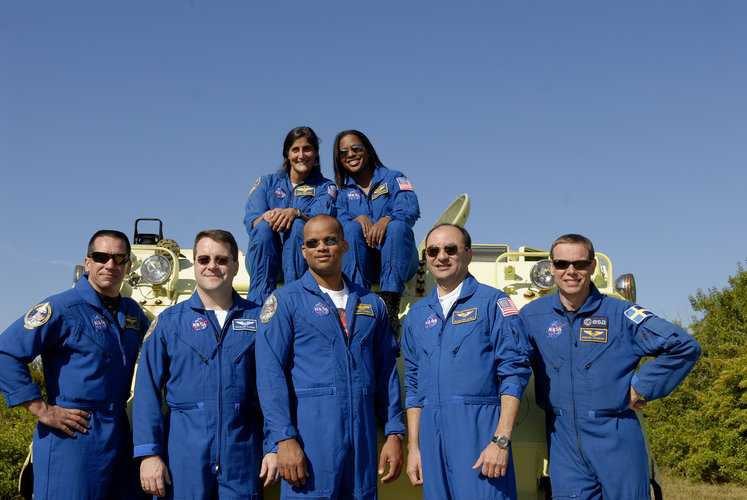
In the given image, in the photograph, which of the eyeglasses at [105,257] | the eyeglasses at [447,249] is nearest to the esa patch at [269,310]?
the eyeglasses at [447,249]

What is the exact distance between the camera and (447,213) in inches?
283

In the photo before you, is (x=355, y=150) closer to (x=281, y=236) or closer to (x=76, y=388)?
(x=281, y=236)

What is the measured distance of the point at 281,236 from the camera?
576cm

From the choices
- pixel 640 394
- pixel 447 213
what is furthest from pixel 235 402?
pixel 447 213

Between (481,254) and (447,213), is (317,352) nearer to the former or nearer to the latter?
(447,213)

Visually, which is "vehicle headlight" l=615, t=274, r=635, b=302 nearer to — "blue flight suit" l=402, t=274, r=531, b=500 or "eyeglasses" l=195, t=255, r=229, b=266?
"blue flight suit" l=402, t=274, r=531, b=500

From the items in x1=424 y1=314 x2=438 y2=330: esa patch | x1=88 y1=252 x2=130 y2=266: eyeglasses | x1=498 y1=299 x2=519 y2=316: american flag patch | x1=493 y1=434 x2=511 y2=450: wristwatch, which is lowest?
x1=493 y1=434 x2=511 y2=450: wristwatch

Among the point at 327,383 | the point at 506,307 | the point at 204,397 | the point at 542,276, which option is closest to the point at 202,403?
the point at 204,397

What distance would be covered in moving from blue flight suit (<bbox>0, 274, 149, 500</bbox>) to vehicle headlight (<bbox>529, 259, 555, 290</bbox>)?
3.32 meters

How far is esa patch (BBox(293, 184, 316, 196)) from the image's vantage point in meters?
5.80

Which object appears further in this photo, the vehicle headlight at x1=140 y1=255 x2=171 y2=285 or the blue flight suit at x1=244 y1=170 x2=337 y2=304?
the vehicle headlight at x1=140 y1=255 x2=171 y2=285

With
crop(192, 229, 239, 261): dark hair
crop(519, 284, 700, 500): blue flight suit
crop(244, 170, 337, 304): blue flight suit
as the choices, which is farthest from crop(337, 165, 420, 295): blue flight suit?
crop(519, 284, 700, 500): blue flight suit

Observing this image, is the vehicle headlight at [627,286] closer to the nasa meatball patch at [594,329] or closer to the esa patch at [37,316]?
the nasa meatball patch at [594,329]

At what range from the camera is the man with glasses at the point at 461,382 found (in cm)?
412
